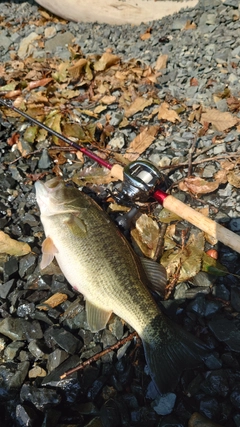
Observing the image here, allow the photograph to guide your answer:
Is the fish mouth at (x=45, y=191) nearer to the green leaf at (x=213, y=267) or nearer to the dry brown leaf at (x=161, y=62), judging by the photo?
the green leaf at (x=213, y=267)

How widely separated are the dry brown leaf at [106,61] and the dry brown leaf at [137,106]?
119cm

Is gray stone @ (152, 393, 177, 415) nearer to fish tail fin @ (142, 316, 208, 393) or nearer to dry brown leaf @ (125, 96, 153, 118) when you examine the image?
fish tail fin @ (142, 316, 208, 393)

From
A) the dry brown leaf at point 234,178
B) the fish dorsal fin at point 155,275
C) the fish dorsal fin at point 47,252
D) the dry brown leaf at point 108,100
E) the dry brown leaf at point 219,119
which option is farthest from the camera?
the dry brown leaf at point 108,100

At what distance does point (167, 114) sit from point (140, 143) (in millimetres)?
579

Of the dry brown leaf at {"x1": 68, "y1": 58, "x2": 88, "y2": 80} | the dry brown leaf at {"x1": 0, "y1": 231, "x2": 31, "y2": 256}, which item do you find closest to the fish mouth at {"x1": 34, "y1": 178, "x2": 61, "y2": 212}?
the dry brown leaf at {"x1": 0, "y1": 231, "x2": 31, "y2": 256}

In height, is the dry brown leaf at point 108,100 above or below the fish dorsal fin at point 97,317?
above

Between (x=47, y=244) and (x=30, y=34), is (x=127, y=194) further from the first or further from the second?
(x=30, y=34)

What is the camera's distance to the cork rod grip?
338 centimetres

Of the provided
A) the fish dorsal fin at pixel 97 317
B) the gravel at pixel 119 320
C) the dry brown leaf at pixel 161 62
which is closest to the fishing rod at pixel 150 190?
the gravel at pixel 119 320

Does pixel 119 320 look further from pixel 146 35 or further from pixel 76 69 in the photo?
pixel 146 35

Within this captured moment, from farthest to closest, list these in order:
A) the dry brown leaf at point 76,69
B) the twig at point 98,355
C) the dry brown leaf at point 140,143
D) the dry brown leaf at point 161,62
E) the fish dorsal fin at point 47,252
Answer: the dry brown leaf at point 76,69
the dry brown leaf at point 161,62
the dry brown leaf at point 140,143
the fish dorsal fin at point 47,252
the twig at point 98,355

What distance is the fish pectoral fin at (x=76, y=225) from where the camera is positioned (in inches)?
146

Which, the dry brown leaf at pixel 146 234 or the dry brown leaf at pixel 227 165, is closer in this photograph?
the dry brown leaf at pixel 146 234

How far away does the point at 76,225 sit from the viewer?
3.76 meters
